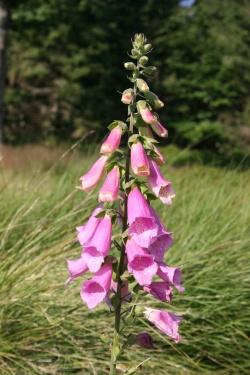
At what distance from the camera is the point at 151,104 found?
188 centimetres

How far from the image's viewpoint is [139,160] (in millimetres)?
1747

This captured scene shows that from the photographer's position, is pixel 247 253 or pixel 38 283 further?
pixel 247 253

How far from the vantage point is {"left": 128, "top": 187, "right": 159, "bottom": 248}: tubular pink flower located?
172 centimetres

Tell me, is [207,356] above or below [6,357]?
below

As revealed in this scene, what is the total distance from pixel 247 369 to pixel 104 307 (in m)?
0.86

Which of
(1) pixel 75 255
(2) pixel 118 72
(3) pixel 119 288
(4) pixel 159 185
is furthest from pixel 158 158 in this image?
(2) pixel 118 72

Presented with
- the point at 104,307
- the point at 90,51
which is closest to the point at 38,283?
the point at 104,307

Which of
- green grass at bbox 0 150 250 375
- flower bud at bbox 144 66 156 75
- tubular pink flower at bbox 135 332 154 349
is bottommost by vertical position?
green grass at bbox 0 150 250 375

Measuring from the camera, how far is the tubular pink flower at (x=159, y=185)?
182 centimetres

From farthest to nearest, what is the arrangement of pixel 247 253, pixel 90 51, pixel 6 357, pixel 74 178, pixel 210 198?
pixel 90 51
pixel 74 178
pixel 210 198
pixel 247 253
pixel 6 357

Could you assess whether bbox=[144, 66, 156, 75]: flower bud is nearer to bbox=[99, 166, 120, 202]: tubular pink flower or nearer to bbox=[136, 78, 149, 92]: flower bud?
bbox=[136, 78, 149, 92]: flower bud

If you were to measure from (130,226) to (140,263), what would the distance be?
0.35 feet

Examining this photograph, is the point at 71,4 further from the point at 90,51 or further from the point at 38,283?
the point at 38,283

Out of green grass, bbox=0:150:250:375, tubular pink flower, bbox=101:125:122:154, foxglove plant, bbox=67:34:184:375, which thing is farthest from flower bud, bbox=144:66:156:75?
green grass, bbox=0:150:250:375
